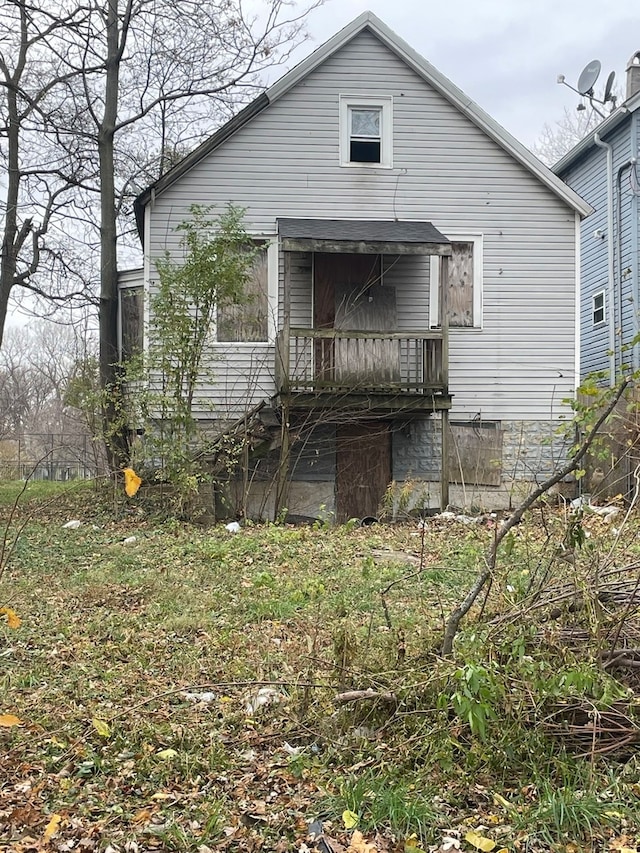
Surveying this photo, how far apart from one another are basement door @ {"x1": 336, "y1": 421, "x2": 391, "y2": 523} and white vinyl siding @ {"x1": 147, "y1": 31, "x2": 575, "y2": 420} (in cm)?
152

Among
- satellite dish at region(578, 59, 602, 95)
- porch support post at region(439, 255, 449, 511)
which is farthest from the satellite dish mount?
porch support post at region(439, 255, 449, 511)

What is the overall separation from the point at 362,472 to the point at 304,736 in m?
10.5

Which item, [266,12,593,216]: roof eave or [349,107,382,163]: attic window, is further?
[349,107,382,163]: attic window

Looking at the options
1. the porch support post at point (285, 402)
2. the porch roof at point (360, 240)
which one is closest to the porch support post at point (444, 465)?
the porch support post at point (285, 402)

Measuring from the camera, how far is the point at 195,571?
8.52 m

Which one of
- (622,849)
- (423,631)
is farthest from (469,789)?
(423,631)

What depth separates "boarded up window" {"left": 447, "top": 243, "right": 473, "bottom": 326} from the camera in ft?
48.1

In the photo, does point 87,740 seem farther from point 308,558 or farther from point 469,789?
point 308,558

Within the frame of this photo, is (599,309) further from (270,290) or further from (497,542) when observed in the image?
(497,542)

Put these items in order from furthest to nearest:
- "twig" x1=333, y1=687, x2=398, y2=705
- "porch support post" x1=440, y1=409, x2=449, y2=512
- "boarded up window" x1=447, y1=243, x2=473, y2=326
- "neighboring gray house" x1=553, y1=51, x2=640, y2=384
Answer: "neighboring gray house" x1=553, y1=51, x2=640, y2=384, "boarded up window" x1=447, y1=243, x2=473, y2=326, "porch support post" x1=440, y1=409, x2=449, y2=512, "twig" x1=333, y1=687, x2=398, y2=705

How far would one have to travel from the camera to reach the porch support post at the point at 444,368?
13.1 metres

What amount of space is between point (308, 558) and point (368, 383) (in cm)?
474

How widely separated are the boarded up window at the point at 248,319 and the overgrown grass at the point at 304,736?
8.58m

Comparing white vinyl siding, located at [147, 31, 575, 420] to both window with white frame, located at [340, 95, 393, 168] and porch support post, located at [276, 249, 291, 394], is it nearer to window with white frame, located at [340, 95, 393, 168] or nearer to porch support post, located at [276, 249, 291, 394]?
window with white frame, located at [340, 95, 393, 168]
